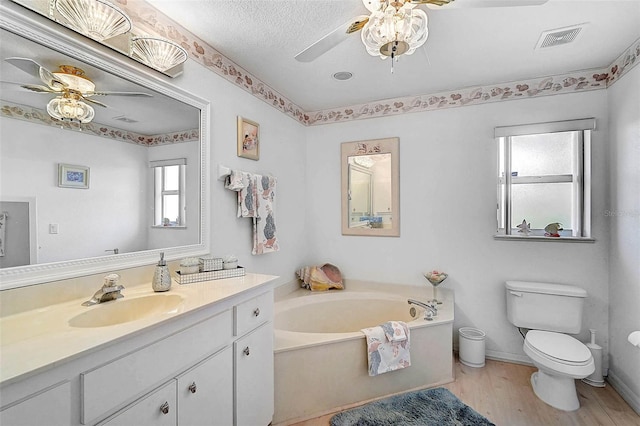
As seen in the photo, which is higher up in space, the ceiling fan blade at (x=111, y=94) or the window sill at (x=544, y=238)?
the ceiling fan blade at (x=111, y=94)

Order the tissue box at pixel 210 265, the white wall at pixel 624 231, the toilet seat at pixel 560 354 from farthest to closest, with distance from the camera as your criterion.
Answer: the white wall at pixel 624 231 → the toilet seat at pixel 560 354 → the tissue box at pixel 210 265

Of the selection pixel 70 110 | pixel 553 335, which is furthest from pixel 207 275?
pixel 553 335

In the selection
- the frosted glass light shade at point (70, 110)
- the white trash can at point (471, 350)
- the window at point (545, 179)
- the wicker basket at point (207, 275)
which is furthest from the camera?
the white trash can at point (471, 350)

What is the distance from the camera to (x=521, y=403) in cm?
199

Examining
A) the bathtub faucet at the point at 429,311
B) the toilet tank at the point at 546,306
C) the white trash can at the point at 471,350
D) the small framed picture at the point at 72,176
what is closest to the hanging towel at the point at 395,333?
the bathtub faucet at the point at 429,311

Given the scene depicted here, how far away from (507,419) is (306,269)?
190 centimetres

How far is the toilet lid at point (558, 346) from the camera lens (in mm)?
1858

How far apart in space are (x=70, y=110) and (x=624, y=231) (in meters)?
3.37

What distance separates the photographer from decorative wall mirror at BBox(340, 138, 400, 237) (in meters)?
2.89

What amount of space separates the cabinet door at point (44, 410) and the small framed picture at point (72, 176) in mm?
846

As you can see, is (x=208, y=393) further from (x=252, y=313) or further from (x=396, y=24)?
(x=396, y=24)

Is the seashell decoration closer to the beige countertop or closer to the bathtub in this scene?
the bathtub

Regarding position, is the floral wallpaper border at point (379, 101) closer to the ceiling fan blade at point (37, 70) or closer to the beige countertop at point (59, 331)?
the ceiling fan blade at point (37, 70)

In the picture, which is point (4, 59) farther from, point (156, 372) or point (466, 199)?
point (466, 199)
